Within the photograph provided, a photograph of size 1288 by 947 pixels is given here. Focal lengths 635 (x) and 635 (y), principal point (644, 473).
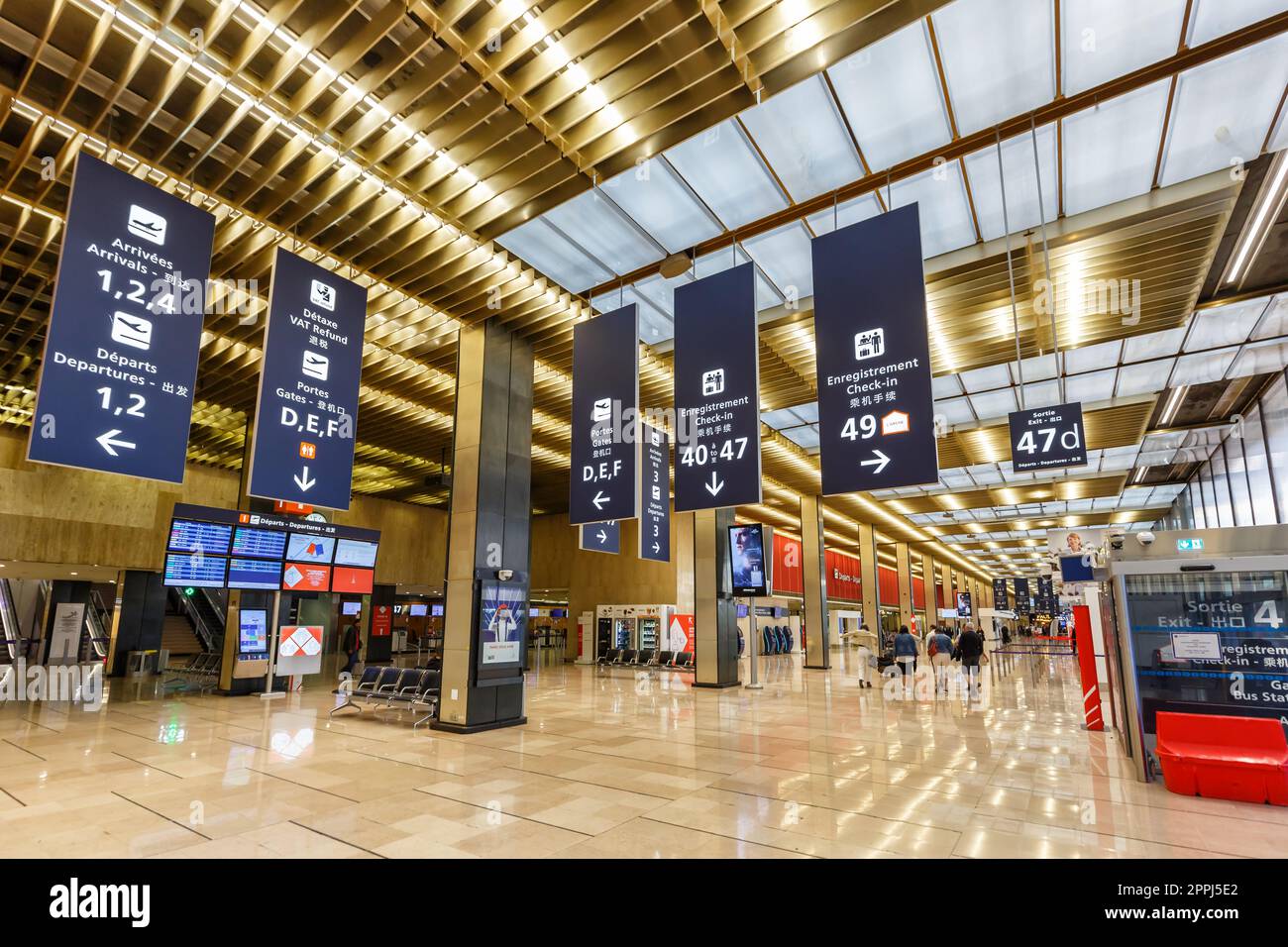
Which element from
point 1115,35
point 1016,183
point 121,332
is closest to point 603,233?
point 1016,183

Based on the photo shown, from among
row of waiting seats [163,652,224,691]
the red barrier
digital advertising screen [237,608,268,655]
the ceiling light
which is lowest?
row of waiting seats [163,652,224,691]

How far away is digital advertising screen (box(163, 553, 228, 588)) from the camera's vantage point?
1233 cm

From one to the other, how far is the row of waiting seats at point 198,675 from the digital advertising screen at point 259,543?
10.5 ft

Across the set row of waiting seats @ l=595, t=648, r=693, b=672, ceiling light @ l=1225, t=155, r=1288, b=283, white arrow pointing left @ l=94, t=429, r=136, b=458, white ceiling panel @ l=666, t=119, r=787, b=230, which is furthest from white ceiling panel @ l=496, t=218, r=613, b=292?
row of waiting seats @ l=595, t=648, r=693, b=672

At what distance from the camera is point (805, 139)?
6.78 metres

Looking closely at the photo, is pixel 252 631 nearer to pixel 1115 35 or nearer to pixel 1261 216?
pixel 1115 35

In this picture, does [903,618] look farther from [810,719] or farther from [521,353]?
[521,353]

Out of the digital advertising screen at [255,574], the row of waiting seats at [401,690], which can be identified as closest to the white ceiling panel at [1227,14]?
the row of waiting seats at [401,690]

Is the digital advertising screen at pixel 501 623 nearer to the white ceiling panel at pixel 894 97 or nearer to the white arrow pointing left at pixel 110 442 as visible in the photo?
the white arrow pointing left at pixel 110 442

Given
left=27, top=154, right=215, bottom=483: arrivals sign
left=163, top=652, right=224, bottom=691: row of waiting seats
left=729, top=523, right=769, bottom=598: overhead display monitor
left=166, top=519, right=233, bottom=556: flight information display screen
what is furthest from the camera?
left=729, top=523, right=769, bottom=598: overhead display monitor

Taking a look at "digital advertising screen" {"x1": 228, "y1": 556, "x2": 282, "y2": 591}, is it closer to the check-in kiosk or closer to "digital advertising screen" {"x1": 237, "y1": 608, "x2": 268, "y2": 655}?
"digital advertising screen" {"x1": 237, "y1": 608, "x2": 268, "y2": 655}

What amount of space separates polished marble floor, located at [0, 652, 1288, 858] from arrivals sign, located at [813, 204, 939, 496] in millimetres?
2731

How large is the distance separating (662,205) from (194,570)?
38.0 feet

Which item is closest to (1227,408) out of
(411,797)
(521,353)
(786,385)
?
(786,385)
